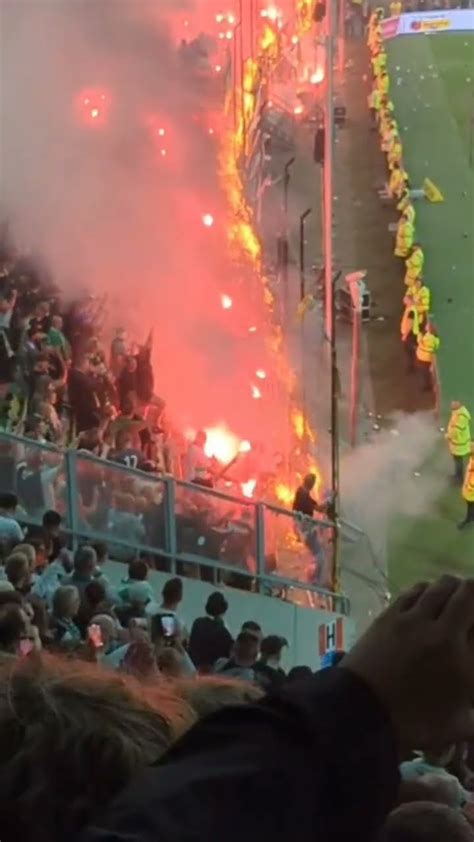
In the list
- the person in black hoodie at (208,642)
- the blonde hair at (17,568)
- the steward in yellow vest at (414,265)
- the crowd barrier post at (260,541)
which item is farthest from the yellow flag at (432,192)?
the blonde hair at (17,568)

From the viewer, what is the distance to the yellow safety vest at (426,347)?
6.12 m

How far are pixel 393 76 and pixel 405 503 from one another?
4.40 metres

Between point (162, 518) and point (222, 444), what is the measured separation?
6.12 ft

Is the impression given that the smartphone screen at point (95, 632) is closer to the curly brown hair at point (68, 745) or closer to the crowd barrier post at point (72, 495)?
the crowd barrier post at point (72, 495)

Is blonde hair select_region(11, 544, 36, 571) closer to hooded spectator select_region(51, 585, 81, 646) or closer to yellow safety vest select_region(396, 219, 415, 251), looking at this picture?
hooded spectator select_region(51, 585, 81, 646)

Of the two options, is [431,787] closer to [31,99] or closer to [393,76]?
[31,99]

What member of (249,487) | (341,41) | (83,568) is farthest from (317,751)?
(341,41)

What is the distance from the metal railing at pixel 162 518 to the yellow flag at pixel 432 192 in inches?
155

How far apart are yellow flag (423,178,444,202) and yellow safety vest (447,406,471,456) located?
2.45m

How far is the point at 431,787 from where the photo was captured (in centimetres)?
83

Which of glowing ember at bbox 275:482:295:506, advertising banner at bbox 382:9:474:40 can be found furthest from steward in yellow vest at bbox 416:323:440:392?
advertising banner at bbox 382:9:474:40

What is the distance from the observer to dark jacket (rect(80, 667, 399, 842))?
35cm

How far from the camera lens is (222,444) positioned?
5.52 meters

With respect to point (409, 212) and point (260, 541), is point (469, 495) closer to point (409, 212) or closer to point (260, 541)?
point (260, 541)
